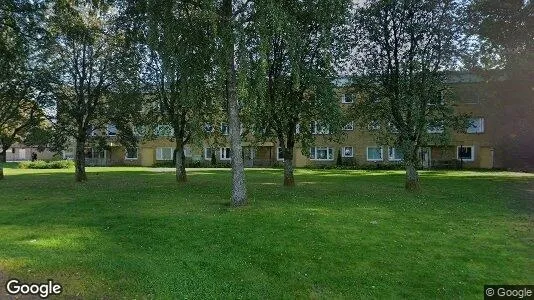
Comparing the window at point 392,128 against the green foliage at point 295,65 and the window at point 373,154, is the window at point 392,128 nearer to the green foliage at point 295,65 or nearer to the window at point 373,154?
the green foliage at point 295,65

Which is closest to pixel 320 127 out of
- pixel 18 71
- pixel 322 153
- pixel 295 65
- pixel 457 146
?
pixel 295 65

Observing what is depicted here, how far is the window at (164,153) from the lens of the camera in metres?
64.4

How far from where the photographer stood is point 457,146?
53656mm

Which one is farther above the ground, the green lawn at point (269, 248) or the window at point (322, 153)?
the window at point (322, 153)

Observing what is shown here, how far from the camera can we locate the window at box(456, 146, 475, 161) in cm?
5321

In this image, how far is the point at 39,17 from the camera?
2153cm

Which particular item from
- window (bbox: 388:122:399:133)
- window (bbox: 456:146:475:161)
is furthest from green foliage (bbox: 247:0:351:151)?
window (bbox: 456:146:475:161)

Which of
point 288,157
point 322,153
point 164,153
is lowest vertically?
point 288,157

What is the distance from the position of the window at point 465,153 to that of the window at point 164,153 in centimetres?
3921

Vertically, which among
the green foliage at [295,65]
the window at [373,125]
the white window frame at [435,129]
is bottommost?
the white window frame at [435,129]

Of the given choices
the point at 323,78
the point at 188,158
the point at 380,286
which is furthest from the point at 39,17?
the point at 188,158

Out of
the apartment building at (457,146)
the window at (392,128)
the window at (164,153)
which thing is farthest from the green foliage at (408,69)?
the window at (164,153)

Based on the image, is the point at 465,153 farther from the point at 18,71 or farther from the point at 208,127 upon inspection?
the point at 18,71

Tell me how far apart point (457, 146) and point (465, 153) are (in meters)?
1.28
